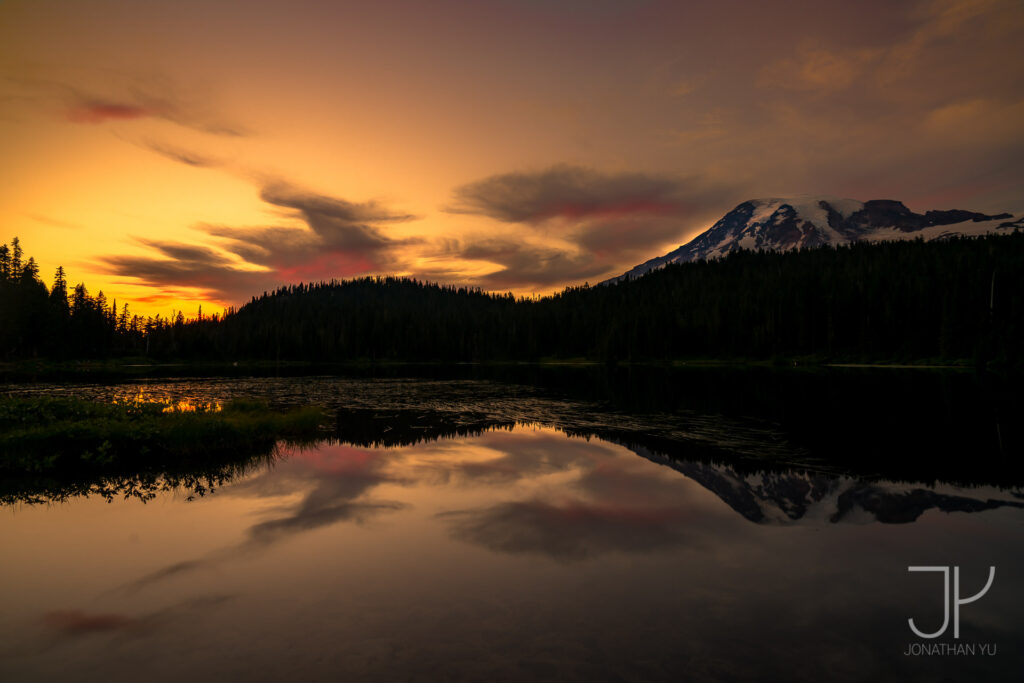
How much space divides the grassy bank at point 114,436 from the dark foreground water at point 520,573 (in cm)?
268

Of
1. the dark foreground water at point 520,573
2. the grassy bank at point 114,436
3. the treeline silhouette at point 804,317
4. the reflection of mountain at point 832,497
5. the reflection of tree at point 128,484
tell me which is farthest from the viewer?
the treeline silhouette at point 804,317

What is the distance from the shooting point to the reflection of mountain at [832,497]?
1616 centimetres

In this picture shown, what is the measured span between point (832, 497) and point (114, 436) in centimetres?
3179

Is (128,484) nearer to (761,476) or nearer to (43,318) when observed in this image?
(761,476)

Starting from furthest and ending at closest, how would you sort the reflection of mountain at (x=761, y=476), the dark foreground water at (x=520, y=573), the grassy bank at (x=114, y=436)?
the grassy bank at (x=114, y=436)
the reflection of mountain at (x=761, y=476)
the dark foreground water at (x=520, y=573)

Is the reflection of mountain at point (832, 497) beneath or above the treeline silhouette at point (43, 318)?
beneath

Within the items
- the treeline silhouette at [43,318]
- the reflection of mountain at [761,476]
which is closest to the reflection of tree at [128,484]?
the reflection of mountain at [761,476]

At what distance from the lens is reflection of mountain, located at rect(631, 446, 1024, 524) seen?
53.0ft

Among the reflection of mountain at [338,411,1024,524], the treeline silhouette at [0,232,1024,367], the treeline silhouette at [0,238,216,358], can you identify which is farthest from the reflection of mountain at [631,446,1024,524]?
the treeline silhouette at [0,238,216,358]

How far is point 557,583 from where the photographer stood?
444 inches

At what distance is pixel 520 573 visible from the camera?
1183 centimetres

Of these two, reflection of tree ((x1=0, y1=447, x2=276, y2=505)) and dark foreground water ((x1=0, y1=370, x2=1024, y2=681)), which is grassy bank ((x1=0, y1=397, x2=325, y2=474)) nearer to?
reflection of tree ((x1=0, y1=447, x2=276, y2=505))

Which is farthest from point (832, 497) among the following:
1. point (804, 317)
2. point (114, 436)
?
point (804, 317)

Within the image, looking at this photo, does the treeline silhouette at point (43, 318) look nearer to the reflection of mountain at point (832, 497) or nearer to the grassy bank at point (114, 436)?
the grassy bank at point (114, 436)
